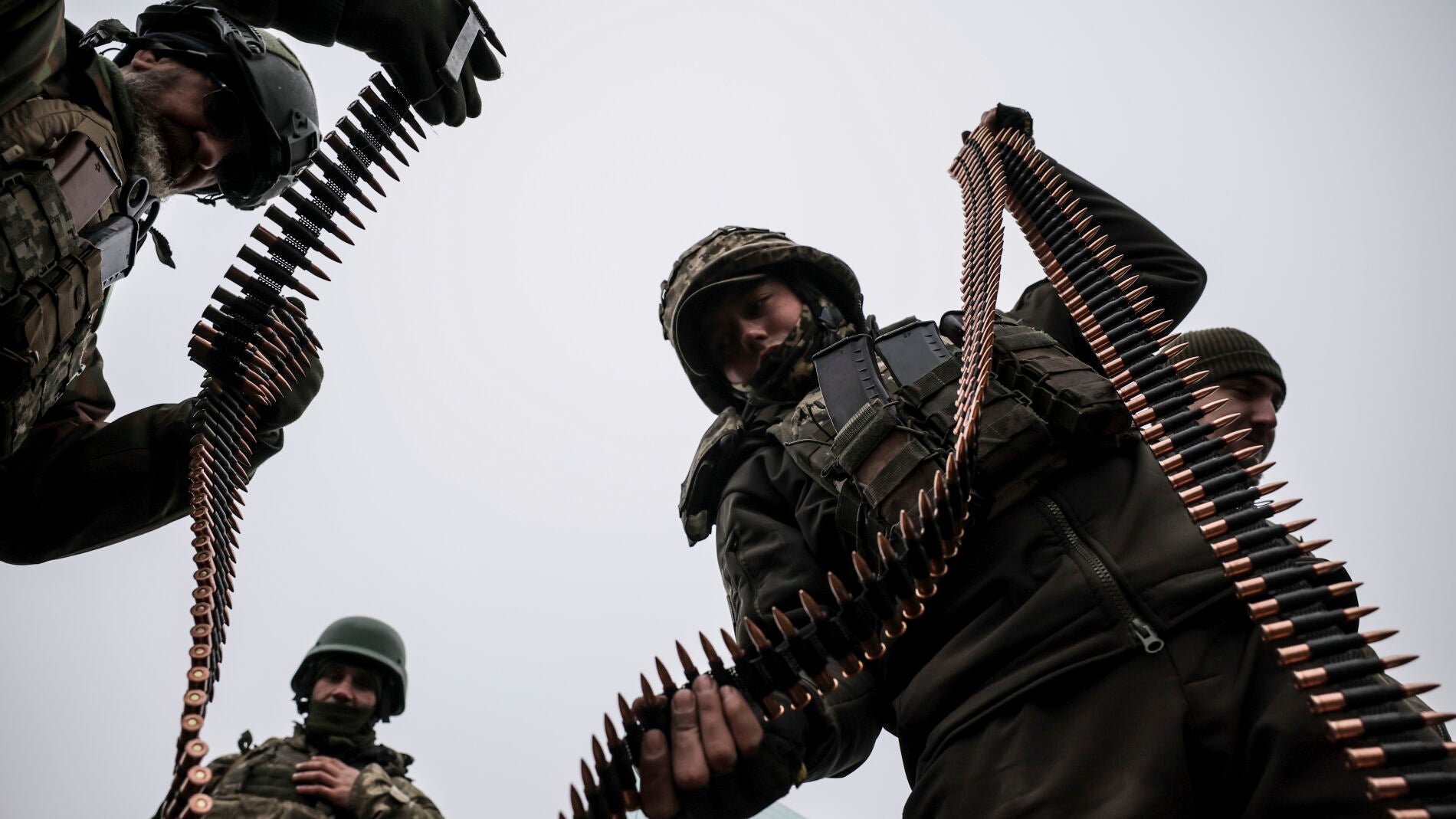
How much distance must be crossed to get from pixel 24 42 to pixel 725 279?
2842mm

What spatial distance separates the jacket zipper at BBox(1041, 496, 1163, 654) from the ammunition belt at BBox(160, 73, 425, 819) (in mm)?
2630

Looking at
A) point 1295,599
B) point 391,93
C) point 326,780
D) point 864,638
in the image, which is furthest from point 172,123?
point 1295,599

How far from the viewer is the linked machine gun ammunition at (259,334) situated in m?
3.55

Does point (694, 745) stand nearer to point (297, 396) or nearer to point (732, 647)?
point (732, 647)

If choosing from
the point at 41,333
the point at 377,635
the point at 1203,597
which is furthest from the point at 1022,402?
the point at 377,635

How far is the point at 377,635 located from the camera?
7766mm

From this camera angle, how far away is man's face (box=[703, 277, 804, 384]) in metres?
4.50

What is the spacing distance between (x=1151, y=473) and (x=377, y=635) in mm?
6453

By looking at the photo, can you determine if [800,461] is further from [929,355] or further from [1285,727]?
[1285,727]

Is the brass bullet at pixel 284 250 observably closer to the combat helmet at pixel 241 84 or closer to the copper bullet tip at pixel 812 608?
the combat helmet at pixel 241 84

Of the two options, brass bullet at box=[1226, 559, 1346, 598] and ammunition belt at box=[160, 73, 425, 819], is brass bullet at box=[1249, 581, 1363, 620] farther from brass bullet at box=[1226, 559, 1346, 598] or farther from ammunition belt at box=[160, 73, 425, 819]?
ammunition belt at box=[160, 73, 425, 819]

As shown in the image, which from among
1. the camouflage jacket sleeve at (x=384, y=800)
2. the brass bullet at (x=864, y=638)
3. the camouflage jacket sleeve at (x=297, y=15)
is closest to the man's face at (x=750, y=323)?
the brass bullet at (x=864, y=638)

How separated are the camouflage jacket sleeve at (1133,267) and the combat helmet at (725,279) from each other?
0.92 metres

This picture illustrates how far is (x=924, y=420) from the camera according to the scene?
Answer: 3.53 meters
